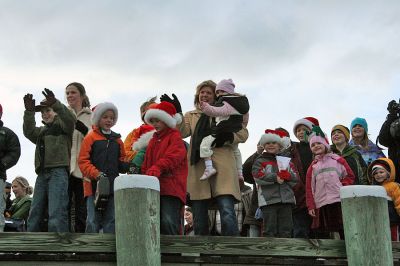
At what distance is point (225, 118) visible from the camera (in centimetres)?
959

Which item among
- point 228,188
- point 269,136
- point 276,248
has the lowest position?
point 276,248

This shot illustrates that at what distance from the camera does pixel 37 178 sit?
9.23 m

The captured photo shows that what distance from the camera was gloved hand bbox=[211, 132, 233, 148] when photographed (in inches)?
373

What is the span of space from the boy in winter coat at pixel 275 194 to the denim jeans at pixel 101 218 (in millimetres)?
1818

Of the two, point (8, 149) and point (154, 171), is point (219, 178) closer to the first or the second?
point (154, 171)

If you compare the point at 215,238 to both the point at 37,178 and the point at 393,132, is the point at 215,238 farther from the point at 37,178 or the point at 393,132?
the point at 393,132

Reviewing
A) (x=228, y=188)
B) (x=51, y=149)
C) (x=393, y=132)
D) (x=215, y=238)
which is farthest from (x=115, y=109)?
(x=393, y=132)

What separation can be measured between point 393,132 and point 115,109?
12.2ft

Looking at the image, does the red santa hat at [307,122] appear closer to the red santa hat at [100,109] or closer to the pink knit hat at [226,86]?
the pink knit hat at [226,86]

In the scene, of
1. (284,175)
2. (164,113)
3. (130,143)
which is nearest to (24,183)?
(130,143)

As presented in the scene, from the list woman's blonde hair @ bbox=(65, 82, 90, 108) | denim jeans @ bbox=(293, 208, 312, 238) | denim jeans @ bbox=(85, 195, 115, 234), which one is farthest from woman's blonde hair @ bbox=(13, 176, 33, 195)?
denim jeans @ bbox=(293, 208, 312, 238)

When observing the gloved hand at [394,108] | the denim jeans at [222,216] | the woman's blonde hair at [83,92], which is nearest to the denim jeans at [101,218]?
the denim jeans at [222,216]

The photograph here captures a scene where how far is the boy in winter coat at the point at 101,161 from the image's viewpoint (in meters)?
8.60

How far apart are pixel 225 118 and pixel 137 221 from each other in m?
2.91
